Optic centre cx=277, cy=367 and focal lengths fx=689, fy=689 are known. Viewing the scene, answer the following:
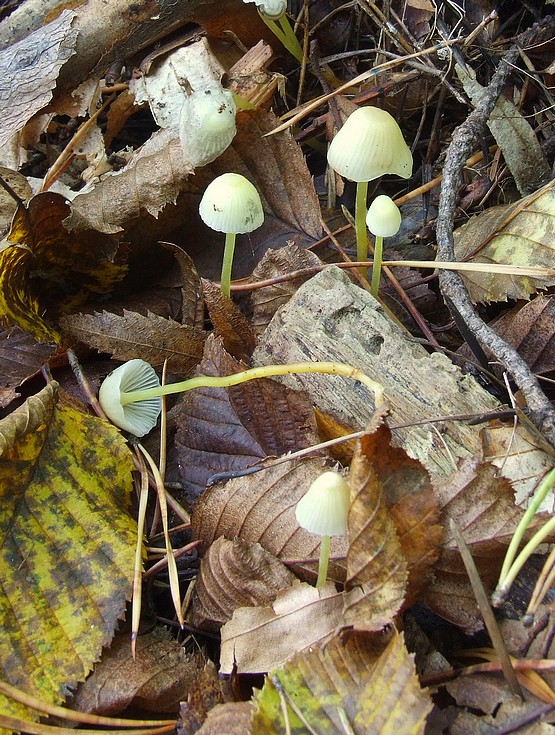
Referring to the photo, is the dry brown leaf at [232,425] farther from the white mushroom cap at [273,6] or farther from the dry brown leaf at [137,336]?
the white mushroom cap at [273,6]

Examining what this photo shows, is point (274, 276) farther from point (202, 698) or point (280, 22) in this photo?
point (202, 698)

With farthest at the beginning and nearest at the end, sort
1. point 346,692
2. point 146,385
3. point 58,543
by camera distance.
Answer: point 146,385, point 58,543, point 346,692

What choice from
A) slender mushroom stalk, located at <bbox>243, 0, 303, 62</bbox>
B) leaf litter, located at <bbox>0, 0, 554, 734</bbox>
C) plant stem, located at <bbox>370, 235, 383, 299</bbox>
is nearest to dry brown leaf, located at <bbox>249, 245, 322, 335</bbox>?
leaf litter, located at <bbox>0, 0, 554, 734</bbox>

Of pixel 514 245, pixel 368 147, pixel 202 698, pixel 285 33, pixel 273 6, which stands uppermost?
pixel 273 6

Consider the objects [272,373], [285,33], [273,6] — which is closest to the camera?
[272,373]

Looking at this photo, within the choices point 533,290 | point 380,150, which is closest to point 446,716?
point 533,290

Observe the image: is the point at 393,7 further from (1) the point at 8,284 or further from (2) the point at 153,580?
(2) the point at 153,580

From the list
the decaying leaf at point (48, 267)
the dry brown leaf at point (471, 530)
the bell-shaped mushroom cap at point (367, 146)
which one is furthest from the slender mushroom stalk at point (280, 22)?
the dry brown leaf at point (471, 530)

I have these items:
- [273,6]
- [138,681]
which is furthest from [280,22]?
[138,681]
